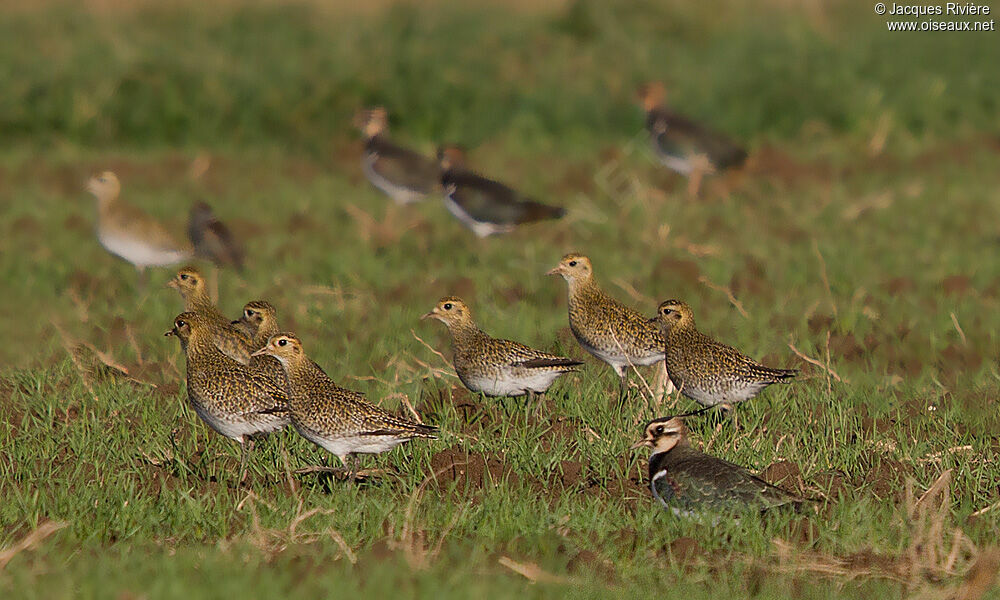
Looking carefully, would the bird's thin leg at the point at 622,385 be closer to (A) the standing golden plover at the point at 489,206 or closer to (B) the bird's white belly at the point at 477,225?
(A) the standing golden plover at the point at 489,206

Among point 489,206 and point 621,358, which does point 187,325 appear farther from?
point 489,206

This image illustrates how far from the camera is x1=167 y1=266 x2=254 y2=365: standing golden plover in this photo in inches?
356

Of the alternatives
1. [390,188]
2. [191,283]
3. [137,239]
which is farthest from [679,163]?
[191,283]

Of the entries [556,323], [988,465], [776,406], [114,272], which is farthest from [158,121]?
[988,465]

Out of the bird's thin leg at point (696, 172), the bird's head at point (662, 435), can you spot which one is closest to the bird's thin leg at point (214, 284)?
the bird's head at point (662, 435)

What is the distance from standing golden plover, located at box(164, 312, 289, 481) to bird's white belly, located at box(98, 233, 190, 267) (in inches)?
198

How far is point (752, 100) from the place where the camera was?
63.7 feet

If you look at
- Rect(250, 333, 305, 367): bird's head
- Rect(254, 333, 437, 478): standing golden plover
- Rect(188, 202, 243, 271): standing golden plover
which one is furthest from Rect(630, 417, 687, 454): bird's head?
Rect(188, 202, 243, 271): standing golden plover

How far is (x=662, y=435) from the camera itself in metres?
7.05

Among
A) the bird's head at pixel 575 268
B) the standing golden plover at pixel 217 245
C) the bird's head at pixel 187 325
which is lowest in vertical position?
the standing golden plover at pixel 217 245

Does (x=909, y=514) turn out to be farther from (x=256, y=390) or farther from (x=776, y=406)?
(x=256, y=390)

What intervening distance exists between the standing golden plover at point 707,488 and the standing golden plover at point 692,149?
30.4ft

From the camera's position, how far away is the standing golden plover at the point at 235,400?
732 centimetres

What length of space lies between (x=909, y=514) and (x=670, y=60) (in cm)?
1548
